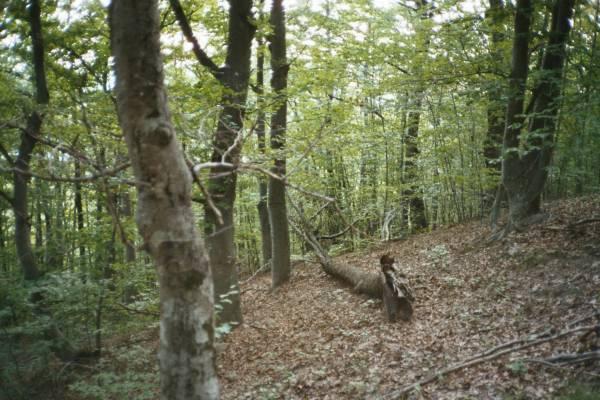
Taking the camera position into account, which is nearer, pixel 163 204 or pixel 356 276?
pixel 163 204

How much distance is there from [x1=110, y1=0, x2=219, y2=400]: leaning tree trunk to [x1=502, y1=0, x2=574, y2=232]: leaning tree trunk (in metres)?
6.62

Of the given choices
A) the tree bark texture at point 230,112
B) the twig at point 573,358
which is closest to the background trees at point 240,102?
the tree bark texture at point 230,112

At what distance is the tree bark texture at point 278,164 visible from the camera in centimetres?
1100

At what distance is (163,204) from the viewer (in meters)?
2.64

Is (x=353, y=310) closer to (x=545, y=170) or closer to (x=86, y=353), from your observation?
(x=545, y=170)

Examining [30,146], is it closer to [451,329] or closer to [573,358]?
[451,329]

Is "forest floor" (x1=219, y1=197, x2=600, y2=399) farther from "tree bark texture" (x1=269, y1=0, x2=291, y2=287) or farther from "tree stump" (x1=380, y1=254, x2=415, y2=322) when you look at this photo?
"tree bark texture" (x1=269, y1=0, x2=291, y2=287)

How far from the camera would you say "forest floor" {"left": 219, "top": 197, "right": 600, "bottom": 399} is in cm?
479

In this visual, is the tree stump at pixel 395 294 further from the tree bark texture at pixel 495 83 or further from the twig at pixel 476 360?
the tree bark texture at pixel 495 83

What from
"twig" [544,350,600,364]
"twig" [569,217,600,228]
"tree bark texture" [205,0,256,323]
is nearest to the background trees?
"tree bark texture" [205,0,256,323]

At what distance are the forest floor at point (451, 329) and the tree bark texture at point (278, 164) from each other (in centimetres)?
200

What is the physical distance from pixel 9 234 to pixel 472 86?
20.3 meters

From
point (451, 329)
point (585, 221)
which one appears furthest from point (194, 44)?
point (585, 221)

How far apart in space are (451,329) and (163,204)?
5.09 m
